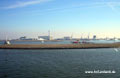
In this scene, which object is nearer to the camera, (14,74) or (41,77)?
(41,77)

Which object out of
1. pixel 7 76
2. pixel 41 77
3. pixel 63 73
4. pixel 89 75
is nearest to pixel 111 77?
pixel 89 75

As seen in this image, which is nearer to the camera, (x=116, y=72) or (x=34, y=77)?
(x=34, y=77)

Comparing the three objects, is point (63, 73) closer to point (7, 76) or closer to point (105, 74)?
point (105, 74)

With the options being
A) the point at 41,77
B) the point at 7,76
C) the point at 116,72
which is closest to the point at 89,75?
the point at 116,72

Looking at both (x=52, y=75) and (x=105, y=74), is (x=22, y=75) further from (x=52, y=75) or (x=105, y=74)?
(x=105, y=74)

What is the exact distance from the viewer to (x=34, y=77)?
73.5ft

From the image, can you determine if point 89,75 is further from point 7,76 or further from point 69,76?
point 7,76

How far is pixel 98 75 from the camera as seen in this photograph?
2320 cm

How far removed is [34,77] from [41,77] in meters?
0.99

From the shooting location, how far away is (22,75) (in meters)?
23.4

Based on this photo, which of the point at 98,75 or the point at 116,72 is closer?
the point at 98,75

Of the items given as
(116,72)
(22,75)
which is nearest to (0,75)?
(22,75)

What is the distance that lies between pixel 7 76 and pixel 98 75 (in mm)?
13048

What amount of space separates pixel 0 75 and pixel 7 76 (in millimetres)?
1332
